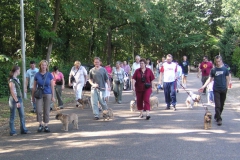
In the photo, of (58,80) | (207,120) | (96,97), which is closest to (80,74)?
(58,80)

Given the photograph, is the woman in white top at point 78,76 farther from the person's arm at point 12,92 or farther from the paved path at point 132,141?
the person's arm at point 12,92

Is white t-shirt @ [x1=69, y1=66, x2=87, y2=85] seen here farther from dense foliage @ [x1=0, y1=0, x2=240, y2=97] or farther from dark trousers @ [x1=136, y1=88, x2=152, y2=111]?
dense foliage @ [x1=0, y1=0, x2=240, y2=97]

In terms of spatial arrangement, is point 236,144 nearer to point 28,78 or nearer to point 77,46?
point 28,78

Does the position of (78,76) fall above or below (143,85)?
above

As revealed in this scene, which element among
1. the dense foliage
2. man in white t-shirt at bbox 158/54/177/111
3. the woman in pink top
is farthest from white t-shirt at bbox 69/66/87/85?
the dense foliage

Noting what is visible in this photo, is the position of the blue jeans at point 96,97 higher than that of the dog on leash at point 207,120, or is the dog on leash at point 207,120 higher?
the blue jeans at point 96,97

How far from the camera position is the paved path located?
243 inches

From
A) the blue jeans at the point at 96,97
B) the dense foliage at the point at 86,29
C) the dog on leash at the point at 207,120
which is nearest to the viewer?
the dog on leash at the point at 207,120

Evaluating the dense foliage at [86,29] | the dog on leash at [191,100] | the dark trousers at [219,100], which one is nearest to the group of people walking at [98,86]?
the dark trousers at [219,100]

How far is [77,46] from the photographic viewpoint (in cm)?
3250

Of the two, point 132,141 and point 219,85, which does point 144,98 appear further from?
point 132,141

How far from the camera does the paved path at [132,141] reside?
20.3 ft

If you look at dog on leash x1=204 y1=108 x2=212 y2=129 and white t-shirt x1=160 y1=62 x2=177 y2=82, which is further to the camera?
white t-shirt x1=160 y1=62 x2=177 y2=82

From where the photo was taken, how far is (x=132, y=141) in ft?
23.6
